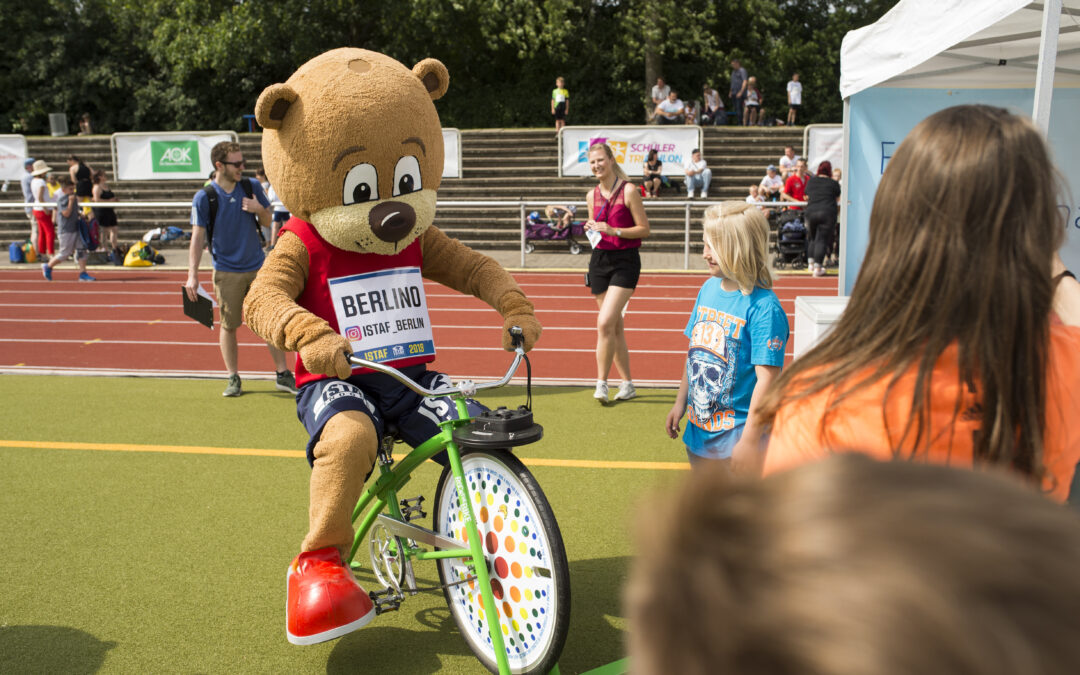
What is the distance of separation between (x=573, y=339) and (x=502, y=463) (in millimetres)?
6630

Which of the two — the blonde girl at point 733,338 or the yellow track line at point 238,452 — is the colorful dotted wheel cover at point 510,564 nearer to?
the blonde girl at point 733,338

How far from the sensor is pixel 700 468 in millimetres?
673

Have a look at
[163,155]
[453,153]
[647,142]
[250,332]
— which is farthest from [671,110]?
[250,332]

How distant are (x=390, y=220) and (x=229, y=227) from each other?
137 inches

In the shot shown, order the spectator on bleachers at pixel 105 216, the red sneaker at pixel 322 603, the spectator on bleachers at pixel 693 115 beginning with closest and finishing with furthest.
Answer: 1. the red sneaker at pixel 322 603
2. the spectator on bleachers at pixel 105 216
3. the spectator on bleachers at pixel 693 115

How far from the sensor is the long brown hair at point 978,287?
1393 millimetres

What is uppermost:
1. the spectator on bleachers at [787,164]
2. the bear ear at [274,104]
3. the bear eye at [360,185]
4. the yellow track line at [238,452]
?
the bear ear at [274,104]

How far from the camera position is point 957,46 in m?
6.33

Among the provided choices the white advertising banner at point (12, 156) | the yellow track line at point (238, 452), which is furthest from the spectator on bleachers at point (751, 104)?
the yellow track line at point (238, 452)

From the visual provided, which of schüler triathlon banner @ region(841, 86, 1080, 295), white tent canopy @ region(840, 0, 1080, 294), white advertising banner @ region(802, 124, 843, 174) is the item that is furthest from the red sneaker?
white advertising banner @ region(802, 124, 843, 174)

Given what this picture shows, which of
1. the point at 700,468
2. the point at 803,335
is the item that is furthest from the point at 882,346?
the point at 803,335

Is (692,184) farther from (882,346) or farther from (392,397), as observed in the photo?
(882,346)

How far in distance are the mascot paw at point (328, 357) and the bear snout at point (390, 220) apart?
634mm

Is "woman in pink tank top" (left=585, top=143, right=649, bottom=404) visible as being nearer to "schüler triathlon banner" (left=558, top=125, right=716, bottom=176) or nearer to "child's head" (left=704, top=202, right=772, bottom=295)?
"child's head" (left=704, top=202, right=772, bottom=295)
